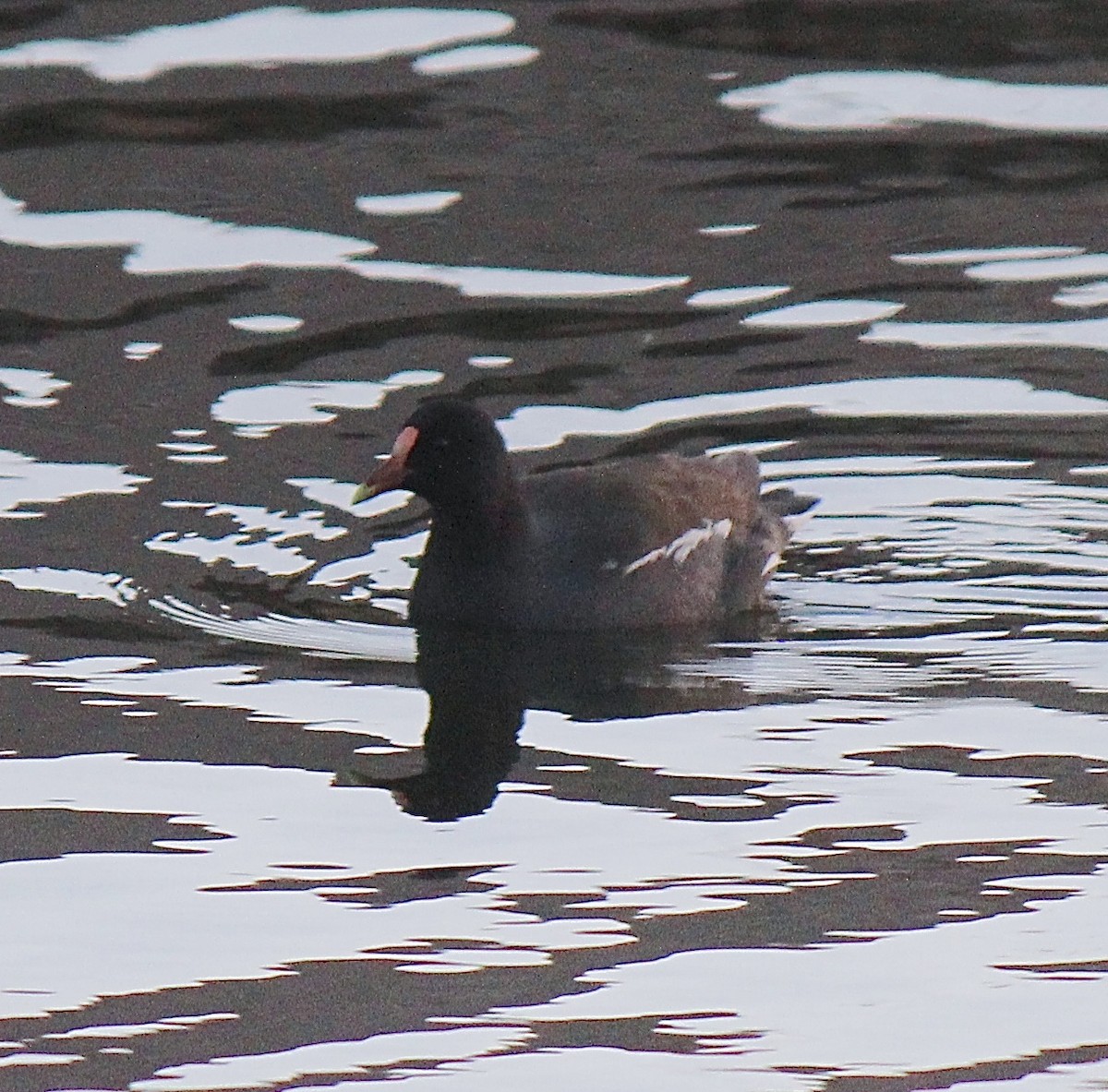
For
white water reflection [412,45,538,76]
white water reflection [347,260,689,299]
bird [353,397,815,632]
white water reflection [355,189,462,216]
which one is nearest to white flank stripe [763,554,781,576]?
bird [353,397,815,632]

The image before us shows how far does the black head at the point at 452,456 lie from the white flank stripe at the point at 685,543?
50cm

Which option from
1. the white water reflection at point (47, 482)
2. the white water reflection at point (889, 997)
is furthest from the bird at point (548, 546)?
the white water reflection at point (889, 997)

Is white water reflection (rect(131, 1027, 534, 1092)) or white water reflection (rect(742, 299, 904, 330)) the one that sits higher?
white water reflection (rect(742, 299, 904, 330))

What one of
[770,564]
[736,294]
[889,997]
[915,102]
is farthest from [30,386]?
[889,997]

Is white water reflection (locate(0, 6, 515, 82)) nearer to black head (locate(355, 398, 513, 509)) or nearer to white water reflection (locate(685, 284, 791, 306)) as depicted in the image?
white water reflection (locate(685, 284, 791, 306))

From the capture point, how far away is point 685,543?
30.0ft

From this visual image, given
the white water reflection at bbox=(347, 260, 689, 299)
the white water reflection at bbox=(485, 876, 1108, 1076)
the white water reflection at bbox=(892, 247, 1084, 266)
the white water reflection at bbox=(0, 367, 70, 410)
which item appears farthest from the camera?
the white water reflection at bbox=(892, 247, 1084, 266)

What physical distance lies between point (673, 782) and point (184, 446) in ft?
11.9

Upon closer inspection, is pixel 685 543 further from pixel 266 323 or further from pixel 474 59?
pixel 474 59

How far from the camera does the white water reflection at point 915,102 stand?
14.1 m

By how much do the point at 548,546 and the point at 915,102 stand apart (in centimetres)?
594

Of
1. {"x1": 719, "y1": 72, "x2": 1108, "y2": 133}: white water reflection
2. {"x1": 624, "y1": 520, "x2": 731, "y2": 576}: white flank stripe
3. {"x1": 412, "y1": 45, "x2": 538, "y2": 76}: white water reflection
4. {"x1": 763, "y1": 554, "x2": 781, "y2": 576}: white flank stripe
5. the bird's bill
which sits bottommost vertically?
{"x1": 763, "y1": 554, "x2": 781, "y2": 576}: white flank stripe

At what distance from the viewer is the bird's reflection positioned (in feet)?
24.2

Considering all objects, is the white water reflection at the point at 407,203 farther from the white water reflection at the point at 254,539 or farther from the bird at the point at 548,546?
the bird at the point at 548,546
